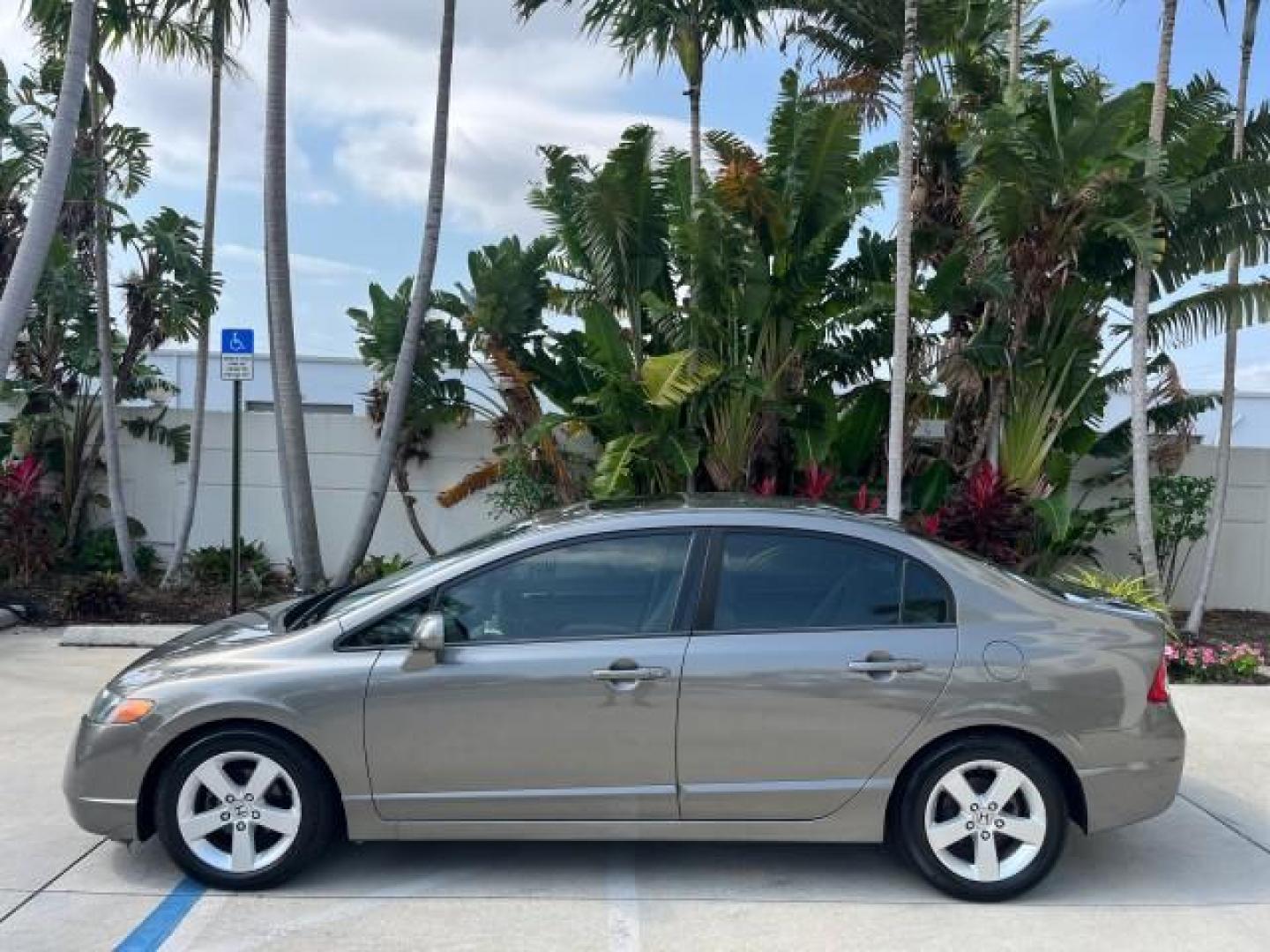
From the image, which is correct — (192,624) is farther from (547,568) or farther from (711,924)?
(711,924)

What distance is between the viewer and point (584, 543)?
479 cm

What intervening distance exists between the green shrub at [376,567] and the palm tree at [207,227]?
182cm

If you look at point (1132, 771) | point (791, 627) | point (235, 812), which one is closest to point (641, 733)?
point (791, 627)

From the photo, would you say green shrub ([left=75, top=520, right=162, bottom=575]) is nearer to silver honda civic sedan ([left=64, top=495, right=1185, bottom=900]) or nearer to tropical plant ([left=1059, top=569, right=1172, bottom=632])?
silver honda civic sedan ([left=64, top=495, right=1185, bottom=900])

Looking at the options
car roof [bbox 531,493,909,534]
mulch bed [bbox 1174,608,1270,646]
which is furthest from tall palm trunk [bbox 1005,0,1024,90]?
car roof [bbox 531,493,909,534]

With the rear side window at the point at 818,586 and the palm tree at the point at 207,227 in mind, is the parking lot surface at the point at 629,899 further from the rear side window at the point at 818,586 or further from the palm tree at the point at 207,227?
the palm tree at the point at 207,227

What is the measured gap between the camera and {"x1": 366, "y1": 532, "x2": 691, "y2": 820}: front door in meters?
4.53

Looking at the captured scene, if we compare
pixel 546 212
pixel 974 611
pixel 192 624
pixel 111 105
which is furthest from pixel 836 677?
pixel 111 105

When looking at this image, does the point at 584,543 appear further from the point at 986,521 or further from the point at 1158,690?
the point at 986,521

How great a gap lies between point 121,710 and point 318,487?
7787 millimetres

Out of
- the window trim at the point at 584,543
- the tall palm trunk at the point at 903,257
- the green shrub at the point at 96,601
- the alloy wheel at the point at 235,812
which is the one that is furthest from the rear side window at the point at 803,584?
the green shrub at the point at 96,601

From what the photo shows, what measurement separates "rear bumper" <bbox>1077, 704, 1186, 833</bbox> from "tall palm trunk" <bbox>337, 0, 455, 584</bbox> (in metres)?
7.56

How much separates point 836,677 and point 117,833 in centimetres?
290

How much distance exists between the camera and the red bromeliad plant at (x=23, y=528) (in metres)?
11.4
